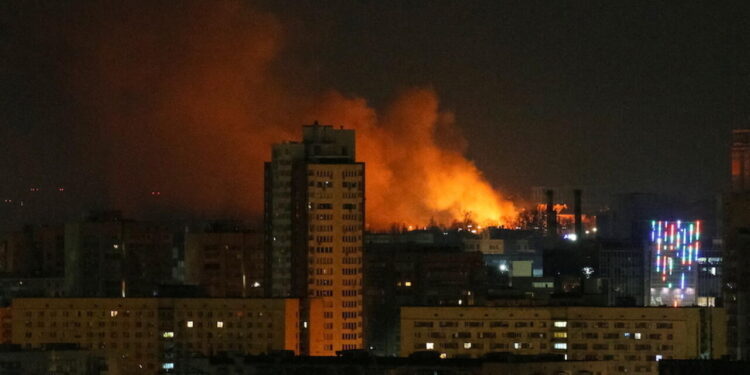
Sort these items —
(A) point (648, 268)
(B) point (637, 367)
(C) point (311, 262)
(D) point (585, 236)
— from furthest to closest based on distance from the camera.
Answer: (D) point (585, 236) < (A) point (648, 268) < (C) point (311, 262) < (B) point (637, 367)

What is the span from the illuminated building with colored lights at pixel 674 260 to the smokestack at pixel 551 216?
287 cm

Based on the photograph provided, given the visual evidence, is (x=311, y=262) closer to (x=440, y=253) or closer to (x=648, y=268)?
(x=440, y=253)

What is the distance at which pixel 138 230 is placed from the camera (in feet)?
204

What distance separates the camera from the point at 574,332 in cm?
4581

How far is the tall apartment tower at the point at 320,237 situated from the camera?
4794 cm

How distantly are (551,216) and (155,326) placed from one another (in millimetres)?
32329

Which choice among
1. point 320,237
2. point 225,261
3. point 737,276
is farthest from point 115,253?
point 737,276

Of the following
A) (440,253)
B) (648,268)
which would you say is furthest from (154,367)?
(648,268)

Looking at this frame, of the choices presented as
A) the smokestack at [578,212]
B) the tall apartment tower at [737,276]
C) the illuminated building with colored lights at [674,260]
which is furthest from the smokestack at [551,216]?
the tall apartment tower at [737,276]

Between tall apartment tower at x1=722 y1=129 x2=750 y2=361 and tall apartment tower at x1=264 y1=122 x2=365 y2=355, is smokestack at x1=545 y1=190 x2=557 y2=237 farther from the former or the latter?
tall apartment tower at x1=264 y1=122 x2=365 y2=355

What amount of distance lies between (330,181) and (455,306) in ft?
11.1

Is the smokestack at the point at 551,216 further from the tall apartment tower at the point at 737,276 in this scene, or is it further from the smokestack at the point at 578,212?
the tall apartment tower at the point at 737,276

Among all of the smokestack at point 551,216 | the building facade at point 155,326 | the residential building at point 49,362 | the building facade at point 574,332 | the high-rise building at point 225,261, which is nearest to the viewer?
the residential building at point 49,362

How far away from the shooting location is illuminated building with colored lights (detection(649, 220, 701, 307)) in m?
66.9
